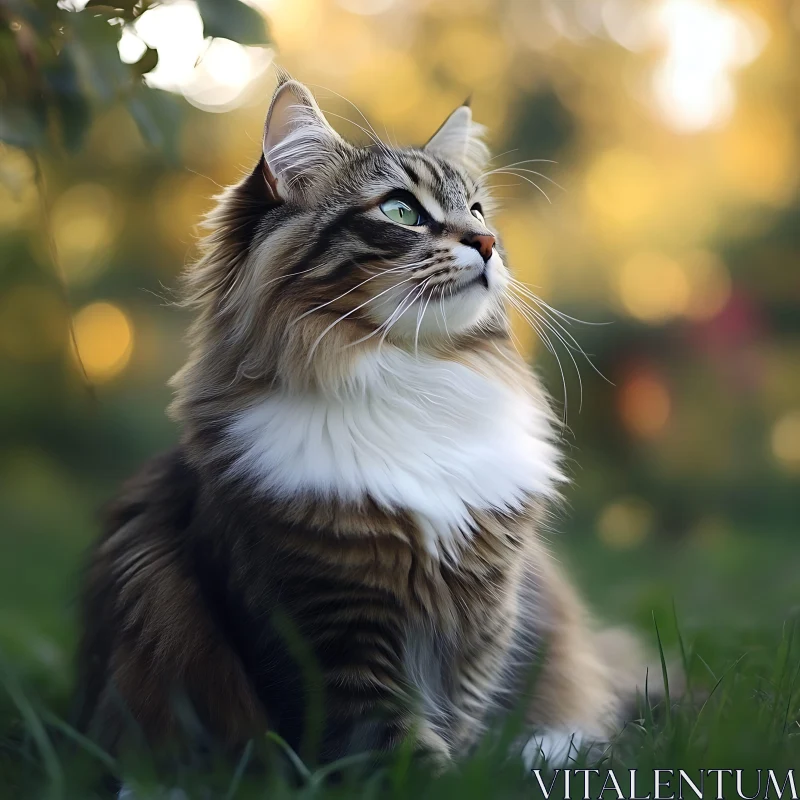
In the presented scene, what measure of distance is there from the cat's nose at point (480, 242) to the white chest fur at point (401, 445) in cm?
25

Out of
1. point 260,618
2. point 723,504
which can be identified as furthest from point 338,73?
point 260,618

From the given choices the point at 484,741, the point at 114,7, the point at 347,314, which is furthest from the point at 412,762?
the point at 114,7

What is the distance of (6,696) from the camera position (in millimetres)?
2033

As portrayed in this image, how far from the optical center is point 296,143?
1.95 meters

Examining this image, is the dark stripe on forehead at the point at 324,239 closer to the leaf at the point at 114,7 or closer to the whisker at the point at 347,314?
the whisker at the point at 347,314

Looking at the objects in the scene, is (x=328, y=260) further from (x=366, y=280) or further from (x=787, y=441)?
(x=787, y=441)

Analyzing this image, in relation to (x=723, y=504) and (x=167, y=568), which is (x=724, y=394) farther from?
(x=167, y=568)

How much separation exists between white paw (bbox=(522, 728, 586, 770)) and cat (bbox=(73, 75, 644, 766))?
1 cm

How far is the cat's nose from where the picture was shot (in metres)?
1.87

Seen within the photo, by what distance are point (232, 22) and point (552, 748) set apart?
4.68ft

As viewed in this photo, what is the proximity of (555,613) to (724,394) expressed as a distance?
3.75 m

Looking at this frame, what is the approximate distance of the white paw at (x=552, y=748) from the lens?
162cm

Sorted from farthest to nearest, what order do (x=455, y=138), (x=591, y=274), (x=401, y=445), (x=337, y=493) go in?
(x=591, y=274), (x=455, y=138), (x=401, y=445), (x=337, y=493)

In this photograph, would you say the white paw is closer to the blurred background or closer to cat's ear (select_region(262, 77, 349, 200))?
cat's ear (select_region(262, 77, 349, 200))
